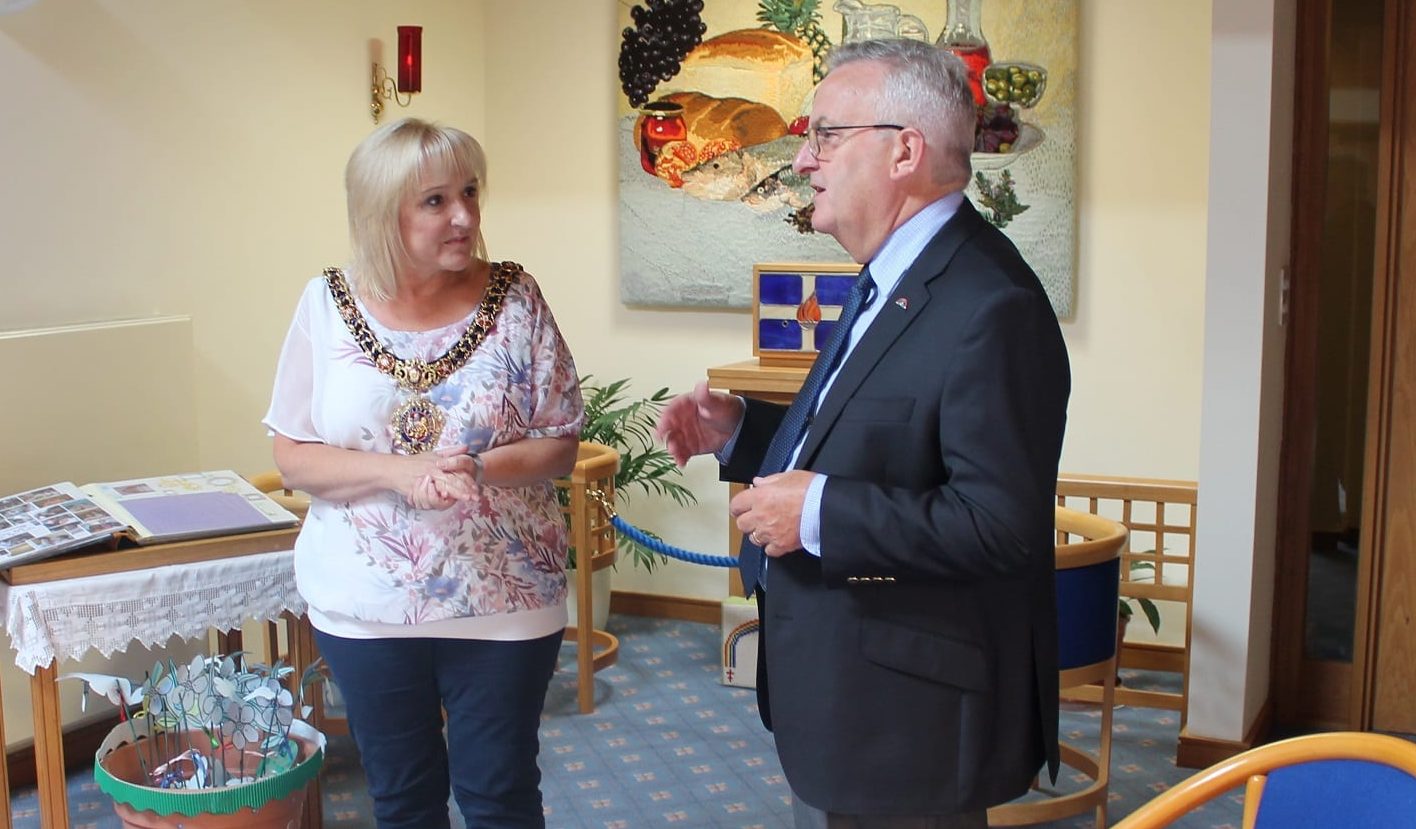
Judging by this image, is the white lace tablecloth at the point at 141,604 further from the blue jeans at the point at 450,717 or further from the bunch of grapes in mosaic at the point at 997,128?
the bunch of grapes in mosaic at the point at 997,128

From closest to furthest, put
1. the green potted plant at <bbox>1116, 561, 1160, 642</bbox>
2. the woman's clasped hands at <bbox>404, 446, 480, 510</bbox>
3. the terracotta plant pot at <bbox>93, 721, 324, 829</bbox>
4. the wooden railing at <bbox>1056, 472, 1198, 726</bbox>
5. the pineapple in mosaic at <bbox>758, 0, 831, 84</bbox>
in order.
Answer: the woman's clasped hands at <bbox>404, 446, 480, 510</bbox>
the terracotta plant pot at <bbox>93, 721, 324, 829</bbox>
the wooden railing at <bbox>1056, 472, 1198, 726</bbox>
the green potted plant at <bbox>1116, 561, 1160, 642</bbox>
the pineapple in mosaic at <bbox>758, 0, 831, 84</bbox>

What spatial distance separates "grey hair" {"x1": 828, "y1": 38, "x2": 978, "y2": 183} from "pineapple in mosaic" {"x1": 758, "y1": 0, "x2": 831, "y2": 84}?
9.96 ft

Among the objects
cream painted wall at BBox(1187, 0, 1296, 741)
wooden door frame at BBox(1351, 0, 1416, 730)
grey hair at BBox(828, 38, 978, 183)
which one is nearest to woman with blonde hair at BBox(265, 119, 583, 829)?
grey hair at BBox(828, 38, 978, 183)

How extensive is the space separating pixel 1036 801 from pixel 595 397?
2205 millimetres

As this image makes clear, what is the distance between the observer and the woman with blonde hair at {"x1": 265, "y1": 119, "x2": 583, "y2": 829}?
2.28 m

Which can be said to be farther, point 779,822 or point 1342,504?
point 1342,504

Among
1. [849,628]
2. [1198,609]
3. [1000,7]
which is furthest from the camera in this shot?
[1000,7]

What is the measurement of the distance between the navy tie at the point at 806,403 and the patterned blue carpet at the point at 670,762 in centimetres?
173

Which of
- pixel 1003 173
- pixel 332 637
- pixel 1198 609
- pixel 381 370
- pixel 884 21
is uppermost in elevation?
pixel 884 21

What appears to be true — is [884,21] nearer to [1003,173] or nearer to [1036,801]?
[1003,173]

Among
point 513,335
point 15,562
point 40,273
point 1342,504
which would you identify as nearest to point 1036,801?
point 1342,504

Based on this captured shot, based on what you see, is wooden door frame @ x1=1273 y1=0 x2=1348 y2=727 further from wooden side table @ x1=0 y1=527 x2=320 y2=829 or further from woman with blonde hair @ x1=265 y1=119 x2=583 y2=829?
wooden side table @ x1=0 y1=527 x2=320 y2=829

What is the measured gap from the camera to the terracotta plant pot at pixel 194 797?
2.64 m

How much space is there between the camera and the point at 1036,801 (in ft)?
11.7
